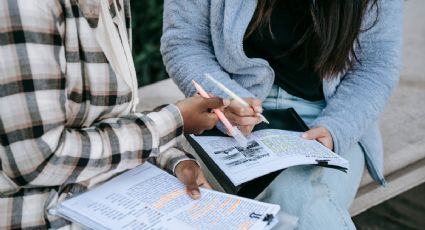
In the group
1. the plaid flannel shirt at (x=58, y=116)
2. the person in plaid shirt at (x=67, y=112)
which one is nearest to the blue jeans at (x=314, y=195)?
the person in plaid shirt at (x=67, y=112)

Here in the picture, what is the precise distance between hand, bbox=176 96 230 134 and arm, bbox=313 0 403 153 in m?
0.47

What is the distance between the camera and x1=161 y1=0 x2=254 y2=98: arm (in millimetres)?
1588

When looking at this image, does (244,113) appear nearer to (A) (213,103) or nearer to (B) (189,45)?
(A) (213,103)

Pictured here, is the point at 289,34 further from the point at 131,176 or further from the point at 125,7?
the point at 131,176

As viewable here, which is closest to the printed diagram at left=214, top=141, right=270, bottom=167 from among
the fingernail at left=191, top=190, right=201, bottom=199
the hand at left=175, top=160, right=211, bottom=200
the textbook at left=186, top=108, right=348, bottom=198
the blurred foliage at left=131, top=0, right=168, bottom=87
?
the textbook at left=186, top=108, right=348, bottom=198

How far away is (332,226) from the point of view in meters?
1.23

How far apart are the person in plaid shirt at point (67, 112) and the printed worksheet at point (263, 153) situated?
13 centimetres

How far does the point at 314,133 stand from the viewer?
4.74ft

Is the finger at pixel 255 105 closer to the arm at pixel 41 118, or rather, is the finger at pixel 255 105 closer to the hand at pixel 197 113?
the hand at pixel 197 113

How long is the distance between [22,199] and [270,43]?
0.94 meters

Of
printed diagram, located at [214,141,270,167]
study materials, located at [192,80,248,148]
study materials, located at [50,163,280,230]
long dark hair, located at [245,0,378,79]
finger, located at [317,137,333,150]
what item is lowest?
finger, located at [317,137,333,150]

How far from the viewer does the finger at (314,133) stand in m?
→ 1.43

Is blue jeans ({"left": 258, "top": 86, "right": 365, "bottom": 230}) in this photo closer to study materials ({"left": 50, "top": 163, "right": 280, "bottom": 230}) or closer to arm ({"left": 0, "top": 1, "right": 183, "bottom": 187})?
study materials ({"left": 50, "top": 163, "right": 280, "bottom": 230})

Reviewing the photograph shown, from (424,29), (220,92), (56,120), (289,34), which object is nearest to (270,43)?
(289,34)
